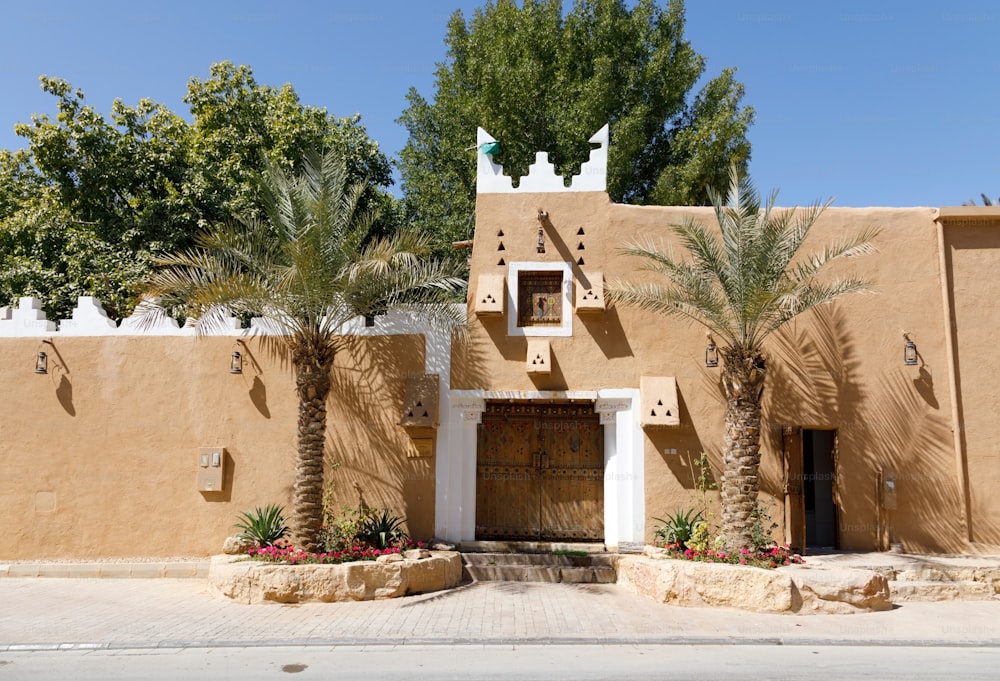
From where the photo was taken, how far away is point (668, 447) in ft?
39.4

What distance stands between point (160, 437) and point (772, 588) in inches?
387

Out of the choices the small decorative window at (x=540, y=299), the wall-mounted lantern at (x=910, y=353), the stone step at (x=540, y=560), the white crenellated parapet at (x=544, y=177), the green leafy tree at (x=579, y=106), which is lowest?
the stone step at (x=540, y=560)

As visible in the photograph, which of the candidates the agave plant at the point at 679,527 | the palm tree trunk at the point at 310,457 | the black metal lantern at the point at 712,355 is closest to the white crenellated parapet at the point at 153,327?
the palm tree trunk at the point at 310,457

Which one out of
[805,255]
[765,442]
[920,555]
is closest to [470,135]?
[805,255]

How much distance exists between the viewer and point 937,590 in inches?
407

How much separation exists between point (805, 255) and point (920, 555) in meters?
5.11

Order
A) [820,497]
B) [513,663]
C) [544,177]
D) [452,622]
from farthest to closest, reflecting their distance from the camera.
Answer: [820,497], [544,177], [452,622], [513,663]

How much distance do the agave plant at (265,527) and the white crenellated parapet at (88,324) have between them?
13.7 feet

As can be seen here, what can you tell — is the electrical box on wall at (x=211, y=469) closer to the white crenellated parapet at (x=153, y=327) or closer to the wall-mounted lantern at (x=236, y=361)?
the wall-mounted lantern at (x=236, y=361)

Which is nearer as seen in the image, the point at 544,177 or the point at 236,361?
the point at 236,361

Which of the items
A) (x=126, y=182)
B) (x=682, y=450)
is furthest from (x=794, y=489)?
(x=126, y=182)

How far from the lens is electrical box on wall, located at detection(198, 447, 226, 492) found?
39.9ft

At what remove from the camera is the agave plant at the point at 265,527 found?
36.2ft

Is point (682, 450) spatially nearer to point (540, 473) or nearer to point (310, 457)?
point (540, 473)
